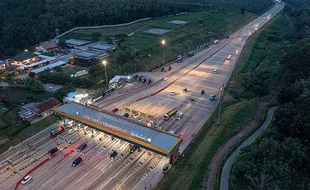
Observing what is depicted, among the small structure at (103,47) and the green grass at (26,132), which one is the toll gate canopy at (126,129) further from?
the small structure at (103,47)

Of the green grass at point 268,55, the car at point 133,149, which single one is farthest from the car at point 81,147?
the green grass at point 268,55

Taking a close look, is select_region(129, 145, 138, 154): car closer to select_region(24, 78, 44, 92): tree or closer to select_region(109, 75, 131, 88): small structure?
select_region(109, 75, 131, 88): small structure

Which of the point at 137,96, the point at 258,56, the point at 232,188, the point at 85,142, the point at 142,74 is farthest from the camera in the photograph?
the point at 258,56

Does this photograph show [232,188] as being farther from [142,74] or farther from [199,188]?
[142,74]

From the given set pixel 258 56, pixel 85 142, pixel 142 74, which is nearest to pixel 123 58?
pixel 142 74

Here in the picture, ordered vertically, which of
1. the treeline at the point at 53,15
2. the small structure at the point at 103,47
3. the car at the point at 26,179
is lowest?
the car at the point at 26,179

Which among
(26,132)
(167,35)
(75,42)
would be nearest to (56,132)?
(26,132)
